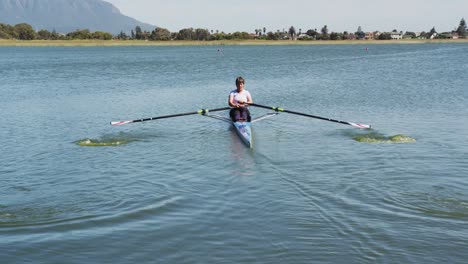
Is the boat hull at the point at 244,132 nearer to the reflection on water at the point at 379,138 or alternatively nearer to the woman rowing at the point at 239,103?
the woman rowing at the point at 239,103

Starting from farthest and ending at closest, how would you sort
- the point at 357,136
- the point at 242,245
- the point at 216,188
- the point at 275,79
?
the point at 275,79, the point at 357,136, the point at 216,188, the point at 242,245

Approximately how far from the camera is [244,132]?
64.8ft

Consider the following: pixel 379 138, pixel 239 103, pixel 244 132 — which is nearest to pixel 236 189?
pixel 244 132

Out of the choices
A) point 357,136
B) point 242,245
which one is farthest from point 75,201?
point 357,136

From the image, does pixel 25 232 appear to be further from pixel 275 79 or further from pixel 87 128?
pixel 275 79

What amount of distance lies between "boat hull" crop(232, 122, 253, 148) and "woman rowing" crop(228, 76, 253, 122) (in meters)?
0.40

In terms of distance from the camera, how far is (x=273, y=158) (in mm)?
17109

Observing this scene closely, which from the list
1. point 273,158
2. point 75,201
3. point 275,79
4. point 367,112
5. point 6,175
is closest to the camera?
point 75,201

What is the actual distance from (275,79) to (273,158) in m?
33.8

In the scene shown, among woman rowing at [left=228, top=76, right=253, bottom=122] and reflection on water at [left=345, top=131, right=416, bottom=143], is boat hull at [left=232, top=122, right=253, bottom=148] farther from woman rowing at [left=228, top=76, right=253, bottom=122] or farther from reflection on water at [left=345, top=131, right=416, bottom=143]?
reflection on water at [left=345, top=131, right=416, bottom=143]

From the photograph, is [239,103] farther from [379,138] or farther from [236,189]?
[236,189]

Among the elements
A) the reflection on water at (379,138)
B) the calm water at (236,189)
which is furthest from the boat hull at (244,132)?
the reflection on water at (379,138)

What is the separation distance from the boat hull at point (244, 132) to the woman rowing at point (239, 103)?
403 millimetres

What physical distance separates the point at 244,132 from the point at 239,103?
231 centimetres
